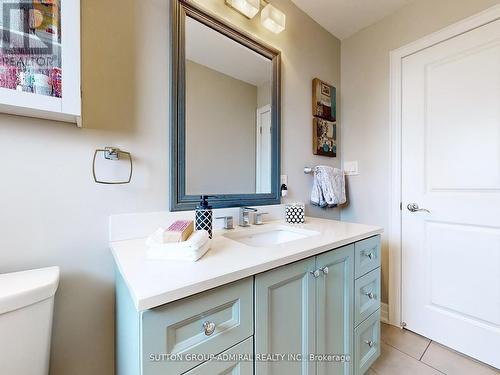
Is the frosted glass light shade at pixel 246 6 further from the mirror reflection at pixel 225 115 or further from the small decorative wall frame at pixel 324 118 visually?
the small decorative wall frame at pixel 324 118

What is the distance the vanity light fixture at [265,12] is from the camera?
129 centimetres

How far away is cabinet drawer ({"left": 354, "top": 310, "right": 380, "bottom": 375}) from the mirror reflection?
910 mm

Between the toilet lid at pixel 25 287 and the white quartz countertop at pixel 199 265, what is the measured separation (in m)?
0.18

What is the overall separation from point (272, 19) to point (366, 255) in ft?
4.96

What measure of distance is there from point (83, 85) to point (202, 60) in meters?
0.58

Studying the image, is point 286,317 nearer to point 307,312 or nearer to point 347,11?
point 307,312

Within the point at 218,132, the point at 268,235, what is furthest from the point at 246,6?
the point at 268,235

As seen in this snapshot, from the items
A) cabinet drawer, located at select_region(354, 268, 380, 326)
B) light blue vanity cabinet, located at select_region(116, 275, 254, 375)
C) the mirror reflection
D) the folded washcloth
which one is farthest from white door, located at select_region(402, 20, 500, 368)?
the folded washcloth

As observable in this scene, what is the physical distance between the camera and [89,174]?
2.97ft

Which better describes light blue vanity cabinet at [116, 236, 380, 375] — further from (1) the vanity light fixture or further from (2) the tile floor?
(1) the vanity light fixture

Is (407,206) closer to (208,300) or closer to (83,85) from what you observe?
(208,300)

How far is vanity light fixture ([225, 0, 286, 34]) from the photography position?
1.29m

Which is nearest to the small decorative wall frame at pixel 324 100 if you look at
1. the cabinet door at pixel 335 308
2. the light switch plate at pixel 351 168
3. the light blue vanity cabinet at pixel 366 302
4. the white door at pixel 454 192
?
the light switch plate at pixel 351 168

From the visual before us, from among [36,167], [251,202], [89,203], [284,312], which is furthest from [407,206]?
[36,167]
